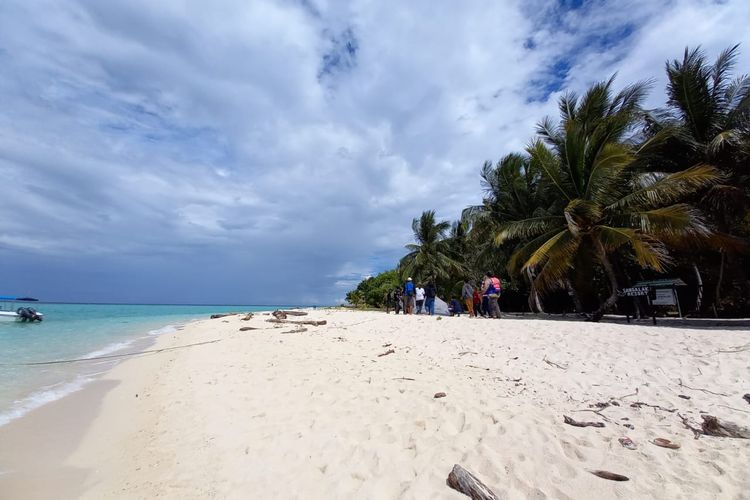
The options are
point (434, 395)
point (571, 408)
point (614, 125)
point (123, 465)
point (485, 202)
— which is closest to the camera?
point (123, 465)

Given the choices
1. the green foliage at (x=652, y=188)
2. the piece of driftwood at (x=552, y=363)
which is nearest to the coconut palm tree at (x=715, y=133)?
the green foliage at (x=652, y=188)

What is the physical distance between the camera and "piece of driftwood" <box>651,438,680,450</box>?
320cm

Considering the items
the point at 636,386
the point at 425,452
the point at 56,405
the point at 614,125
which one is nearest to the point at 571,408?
the point at 636,386

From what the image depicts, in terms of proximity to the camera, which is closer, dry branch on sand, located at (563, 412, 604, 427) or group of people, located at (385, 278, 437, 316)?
dry branch on sand, located at (563, 412, 604, 427)

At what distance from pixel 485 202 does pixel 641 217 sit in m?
10.00

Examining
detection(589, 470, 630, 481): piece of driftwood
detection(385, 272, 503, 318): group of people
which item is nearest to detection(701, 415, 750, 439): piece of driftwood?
detection(589, 470, 630, 481): piece of driftwood

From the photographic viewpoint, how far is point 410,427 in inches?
153

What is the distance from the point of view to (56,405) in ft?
20.0

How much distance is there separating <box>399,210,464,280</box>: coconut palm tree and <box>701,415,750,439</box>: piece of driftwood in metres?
24.4

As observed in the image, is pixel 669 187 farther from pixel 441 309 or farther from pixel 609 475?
pixel 609 475

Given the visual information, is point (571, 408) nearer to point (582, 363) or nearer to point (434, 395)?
point (434, 395)

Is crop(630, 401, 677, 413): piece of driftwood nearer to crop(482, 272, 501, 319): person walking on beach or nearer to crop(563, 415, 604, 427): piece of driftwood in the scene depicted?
crop(563, 415, 604, 427): piece of driftwood

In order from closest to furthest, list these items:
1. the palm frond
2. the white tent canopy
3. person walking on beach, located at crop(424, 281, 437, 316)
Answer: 1. the palm frond
2. person walking on beach, located at crop(424, 281, 437, 316)
3. the white tent canopy

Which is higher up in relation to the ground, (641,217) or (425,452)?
(641,217)
